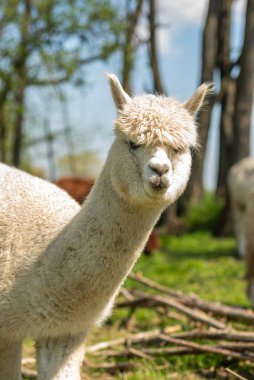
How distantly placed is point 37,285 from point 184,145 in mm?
1254

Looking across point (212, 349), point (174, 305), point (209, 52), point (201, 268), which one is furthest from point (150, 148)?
point (209, 52)

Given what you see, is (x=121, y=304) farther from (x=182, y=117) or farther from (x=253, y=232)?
(x=182, y=117)

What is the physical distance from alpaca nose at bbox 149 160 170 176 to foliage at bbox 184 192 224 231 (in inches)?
481

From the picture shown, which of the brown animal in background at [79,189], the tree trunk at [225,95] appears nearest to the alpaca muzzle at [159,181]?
the brown animal in background at [79,189]

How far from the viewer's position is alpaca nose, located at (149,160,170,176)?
11.9 feet

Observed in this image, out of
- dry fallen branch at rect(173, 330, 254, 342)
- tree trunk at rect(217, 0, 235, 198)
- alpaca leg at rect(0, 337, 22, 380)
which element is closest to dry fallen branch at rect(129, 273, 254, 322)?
dry fallen branch at rect(173, 330, 254, 342)

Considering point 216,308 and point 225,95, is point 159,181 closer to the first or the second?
point 216,308

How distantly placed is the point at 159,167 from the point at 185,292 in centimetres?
586

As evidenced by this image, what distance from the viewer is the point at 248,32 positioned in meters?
14.8

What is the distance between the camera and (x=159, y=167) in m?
3.63

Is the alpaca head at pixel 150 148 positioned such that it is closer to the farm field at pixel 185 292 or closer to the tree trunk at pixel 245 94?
the farm field at pixel 185 292

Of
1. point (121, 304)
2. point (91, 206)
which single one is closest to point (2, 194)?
point (91, 206)

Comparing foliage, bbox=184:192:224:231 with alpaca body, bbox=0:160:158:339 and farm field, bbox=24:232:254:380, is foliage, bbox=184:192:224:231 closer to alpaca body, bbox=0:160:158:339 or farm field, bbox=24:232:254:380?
farm field, bbox=24:232:254:380

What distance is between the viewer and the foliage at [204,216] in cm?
1580
